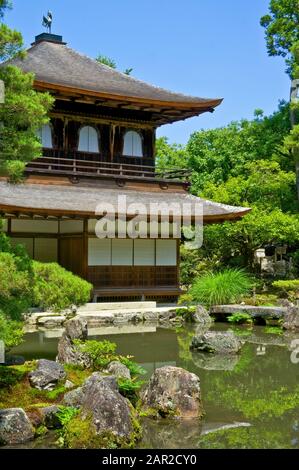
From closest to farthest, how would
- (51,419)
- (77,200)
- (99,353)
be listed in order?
(51,419), (99,353), (77,200)

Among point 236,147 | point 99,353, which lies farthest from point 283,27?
point 99,353

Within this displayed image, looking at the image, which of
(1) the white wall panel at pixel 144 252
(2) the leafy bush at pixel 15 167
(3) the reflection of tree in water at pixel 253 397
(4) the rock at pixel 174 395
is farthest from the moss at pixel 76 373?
(1) the white wall panel at pixel 144 252

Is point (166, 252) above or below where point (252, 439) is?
above

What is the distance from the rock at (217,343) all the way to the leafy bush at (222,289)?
280 inches

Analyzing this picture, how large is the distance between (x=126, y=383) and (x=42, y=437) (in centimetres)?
145

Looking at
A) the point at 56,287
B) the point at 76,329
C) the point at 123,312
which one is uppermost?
the point at 56,287

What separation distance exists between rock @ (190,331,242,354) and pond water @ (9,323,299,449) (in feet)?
0.90

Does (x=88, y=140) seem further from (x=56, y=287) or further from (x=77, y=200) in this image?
(x=56, y=287)

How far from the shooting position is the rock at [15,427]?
7.49 metres

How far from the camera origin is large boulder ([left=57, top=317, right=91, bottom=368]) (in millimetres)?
10805

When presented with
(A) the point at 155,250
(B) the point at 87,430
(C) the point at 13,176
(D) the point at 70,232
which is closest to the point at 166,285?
(A) the point at 155,250

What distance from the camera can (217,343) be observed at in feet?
47.2

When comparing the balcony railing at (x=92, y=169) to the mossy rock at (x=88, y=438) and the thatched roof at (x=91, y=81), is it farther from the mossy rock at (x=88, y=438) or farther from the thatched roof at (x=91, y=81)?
the mossy rock at (x=88, y=438)

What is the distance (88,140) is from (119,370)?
49.7 ft
